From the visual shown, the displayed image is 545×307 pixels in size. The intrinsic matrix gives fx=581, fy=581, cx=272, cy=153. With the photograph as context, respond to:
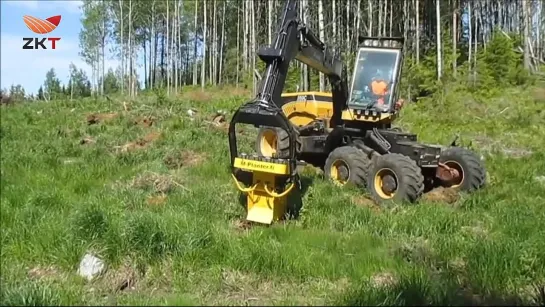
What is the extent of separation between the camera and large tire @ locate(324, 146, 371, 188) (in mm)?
8289

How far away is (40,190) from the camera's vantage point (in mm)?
7328

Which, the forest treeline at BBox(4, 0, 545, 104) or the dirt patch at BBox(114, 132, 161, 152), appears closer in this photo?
the dirt patch at BBox(114, 132, 161, 152)

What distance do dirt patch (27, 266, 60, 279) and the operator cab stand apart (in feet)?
17.8

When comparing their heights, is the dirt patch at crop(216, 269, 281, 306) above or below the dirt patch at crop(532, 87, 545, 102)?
below

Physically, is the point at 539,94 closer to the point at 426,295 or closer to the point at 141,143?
the point at 141,143

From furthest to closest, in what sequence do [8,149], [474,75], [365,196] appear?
[474,75] < [8,149] < [365,196]

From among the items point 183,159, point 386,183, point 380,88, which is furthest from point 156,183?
point 380,88

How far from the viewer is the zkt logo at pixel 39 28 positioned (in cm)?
847

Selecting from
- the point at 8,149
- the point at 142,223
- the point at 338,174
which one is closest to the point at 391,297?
the point at 142,223

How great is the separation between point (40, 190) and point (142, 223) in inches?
107

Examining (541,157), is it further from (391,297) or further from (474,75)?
(474,75)

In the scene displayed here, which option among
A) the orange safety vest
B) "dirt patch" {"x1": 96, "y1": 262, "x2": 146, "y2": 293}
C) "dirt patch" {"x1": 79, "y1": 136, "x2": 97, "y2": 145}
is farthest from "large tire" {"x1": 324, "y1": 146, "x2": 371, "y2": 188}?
"dirt patch" {"x1": 79, "y1": 136, "x2": 97, "y2": 145}

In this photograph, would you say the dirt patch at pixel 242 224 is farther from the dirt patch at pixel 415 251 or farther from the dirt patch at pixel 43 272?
the dirt patch at pixel 43 272

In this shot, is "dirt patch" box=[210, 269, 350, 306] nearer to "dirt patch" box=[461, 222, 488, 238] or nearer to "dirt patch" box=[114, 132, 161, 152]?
"dirt patch" box=[461, 222, 488, 238]
